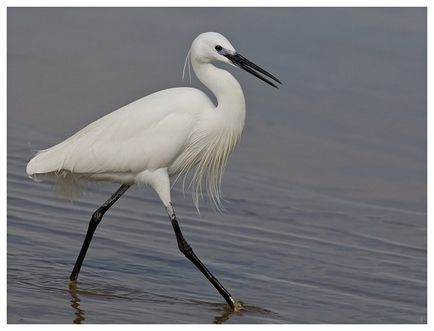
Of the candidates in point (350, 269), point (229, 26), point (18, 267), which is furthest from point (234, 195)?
point (229, 26)

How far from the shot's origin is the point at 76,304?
7.08 meters

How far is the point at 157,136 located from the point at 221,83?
1.79ft

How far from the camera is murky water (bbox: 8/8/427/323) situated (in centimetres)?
749

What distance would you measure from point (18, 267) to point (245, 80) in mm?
5253

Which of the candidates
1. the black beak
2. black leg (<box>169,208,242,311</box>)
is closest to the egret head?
the black beak

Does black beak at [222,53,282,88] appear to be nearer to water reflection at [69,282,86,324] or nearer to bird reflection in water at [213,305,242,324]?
bird reflection in water at [213,305,242,324]

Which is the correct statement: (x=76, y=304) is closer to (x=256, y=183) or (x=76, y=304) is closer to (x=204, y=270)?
(x=204, y=270)

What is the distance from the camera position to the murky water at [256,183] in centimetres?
749

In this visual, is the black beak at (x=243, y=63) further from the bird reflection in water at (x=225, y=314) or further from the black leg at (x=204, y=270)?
the bird reflection in water at (x=225, y=314)

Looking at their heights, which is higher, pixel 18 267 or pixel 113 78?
pixel 113 78

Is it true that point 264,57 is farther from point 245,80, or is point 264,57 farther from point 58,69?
point 58,69

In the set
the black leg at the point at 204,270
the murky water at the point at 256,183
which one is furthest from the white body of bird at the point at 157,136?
the murky water at the point at 256,183

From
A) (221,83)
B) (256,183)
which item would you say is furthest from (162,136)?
(256,183)

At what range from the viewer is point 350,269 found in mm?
8203
